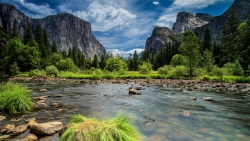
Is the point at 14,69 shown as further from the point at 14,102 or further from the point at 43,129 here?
the point at 43,129

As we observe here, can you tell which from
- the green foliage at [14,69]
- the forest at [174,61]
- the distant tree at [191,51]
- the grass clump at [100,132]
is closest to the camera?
the grass clump at [100,132]

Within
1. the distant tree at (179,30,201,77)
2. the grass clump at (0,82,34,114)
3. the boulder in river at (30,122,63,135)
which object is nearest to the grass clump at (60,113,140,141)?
the boulder in river at (30,122,63,135)

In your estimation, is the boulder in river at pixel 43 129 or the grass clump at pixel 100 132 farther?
the boulder in river at pixel 43 129

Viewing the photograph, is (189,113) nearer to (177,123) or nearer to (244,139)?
(177,123)

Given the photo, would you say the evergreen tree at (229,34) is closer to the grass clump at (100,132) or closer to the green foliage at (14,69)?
the grass clump at (100,132)

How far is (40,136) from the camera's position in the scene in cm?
654

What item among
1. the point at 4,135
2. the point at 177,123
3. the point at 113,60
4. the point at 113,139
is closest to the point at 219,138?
the point at 177,123

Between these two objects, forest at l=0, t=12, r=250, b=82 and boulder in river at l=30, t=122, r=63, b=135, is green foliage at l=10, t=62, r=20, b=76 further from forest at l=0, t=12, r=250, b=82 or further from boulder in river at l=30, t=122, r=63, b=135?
boulder in river at l=30, t=122, r=63, b=135

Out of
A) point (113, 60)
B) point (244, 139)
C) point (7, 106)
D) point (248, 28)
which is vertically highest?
point (248, 28)

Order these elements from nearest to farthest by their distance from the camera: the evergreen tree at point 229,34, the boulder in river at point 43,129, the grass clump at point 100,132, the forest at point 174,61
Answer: the grass clump at point 100,132, the boulder in river at point 43,129, the forest at point 174,61, the evergreen tree at point 229,34

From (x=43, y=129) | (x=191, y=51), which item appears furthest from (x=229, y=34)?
(x=43, y=129)

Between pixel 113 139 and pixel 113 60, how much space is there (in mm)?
61951

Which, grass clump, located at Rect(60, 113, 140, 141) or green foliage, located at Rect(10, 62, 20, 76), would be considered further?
green foliage, located at Rect(10, 62, 20, 76)

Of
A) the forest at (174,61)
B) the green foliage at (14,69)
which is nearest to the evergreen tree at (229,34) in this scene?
the forest at (174,61)
